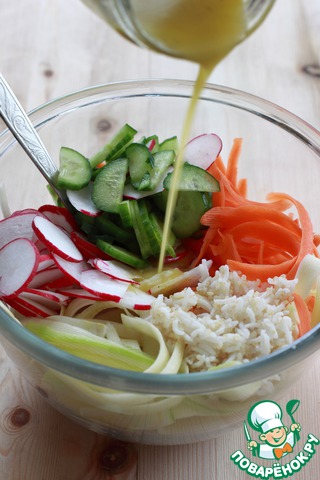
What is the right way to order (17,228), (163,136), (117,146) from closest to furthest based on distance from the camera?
1. (17,228)
2. (117,146)
3. (163,136)

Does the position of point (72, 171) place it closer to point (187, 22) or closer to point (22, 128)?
point (22, 128)

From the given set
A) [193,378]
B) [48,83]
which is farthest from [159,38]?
[48,83]

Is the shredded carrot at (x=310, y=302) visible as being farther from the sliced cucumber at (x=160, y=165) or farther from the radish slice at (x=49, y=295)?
the radish slice at (x=49, y=295)

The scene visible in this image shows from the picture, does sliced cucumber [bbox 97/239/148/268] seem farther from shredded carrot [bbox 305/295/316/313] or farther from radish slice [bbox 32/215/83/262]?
shredded carrot [bbox 305/295/316/313]

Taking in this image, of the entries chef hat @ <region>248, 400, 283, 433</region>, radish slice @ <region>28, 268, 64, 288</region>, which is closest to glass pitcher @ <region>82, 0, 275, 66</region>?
radish slice @ <region>28, 268, 64, 288</region>

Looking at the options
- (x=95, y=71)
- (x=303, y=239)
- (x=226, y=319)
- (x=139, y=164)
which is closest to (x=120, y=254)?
(x=139, y=164)
